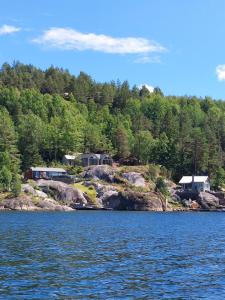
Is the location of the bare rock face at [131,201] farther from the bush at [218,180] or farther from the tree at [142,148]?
the tree at [142,148]

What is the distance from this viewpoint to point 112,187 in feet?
463

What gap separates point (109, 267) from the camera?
37.4m

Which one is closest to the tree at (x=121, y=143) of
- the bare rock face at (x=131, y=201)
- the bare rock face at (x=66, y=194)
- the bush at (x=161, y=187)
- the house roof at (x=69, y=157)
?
the house roof at (x=69, y=157)

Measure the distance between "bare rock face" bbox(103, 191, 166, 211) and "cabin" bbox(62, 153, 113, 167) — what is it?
32279mm

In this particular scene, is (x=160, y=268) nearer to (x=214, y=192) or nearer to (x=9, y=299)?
(x=9, y=299)

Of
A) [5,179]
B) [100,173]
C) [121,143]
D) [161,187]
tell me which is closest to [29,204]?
[5,179]

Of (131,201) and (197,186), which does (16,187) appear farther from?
(197,186)

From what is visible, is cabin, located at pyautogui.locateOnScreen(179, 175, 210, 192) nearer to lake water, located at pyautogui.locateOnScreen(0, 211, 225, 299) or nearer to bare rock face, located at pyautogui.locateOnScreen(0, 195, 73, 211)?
bare rock face, located at pyautogui.locateOnScreen(0, 195, 73, 211)

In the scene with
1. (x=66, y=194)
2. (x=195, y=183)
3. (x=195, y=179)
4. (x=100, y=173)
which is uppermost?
(x=100, y=173)

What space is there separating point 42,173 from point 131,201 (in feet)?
98.3

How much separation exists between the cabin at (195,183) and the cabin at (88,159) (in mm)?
25644

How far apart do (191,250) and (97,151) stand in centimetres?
13315

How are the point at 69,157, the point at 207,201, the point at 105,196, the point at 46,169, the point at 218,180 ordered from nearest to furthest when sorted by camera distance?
the point at 105,196, the point at 207,201, the point at 46,169, the point at 218,180, the point at 69,157

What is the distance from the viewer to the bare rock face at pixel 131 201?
13525cm
